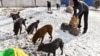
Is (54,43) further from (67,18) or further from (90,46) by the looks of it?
(67,18)

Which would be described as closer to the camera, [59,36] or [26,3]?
[59,36]

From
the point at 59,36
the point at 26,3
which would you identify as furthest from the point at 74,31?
the point at 26,3

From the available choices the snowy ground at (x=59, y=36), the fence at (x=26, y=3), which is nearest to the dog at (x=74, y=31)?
the snowy ground at (x=59, y=36)

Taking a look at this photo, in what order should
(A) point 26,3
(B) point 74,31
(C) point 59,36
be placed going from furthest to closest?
(A) point 26,3 < (B) point 74,31 < (C) point 59,36

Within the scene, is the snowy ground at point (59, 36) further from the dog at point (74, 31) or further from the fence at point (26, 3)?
the fence at point (26, 3)

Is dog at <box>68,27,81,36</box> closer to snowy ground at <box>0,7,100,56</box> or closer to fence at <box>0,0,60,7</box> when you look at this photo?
snowy ground at <box>0,7,100,56</box>

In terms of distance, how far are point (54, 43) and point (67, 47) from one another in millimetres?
1849

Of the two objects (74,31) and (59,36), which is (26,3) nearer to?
(74,31)

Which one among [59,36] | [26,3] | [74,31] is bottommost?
[59,36]

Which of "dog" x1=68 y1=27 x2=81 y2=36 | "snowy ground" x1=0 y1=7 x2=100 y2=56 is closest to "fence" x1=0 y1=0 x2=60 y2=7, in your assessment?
"snowy ground" x1=0 y1=7 x2=100 y2=56

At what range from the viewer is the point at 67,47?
13.1m

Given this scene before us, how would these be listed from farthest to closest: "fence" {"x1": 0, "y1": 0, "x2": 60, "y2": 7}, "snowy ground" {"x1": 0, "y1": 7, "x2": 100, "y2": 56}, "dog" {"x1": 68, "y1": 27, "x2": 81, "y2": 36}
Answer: "fence" {"x1": 0, "y1": 0, "x2": 60, "y2": 7}
"dog" {"x1": 68, "y1": 27, "x2": 81, "y2": 36}
"snowy ground" {"x1": 0, "y1": 7, "x2": 100, "y2": 56}

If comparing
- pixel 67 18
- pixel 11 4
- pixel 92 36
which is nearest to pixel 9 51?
pixel 92 36

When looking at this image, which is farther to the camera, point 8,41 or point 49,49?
point 8,41
